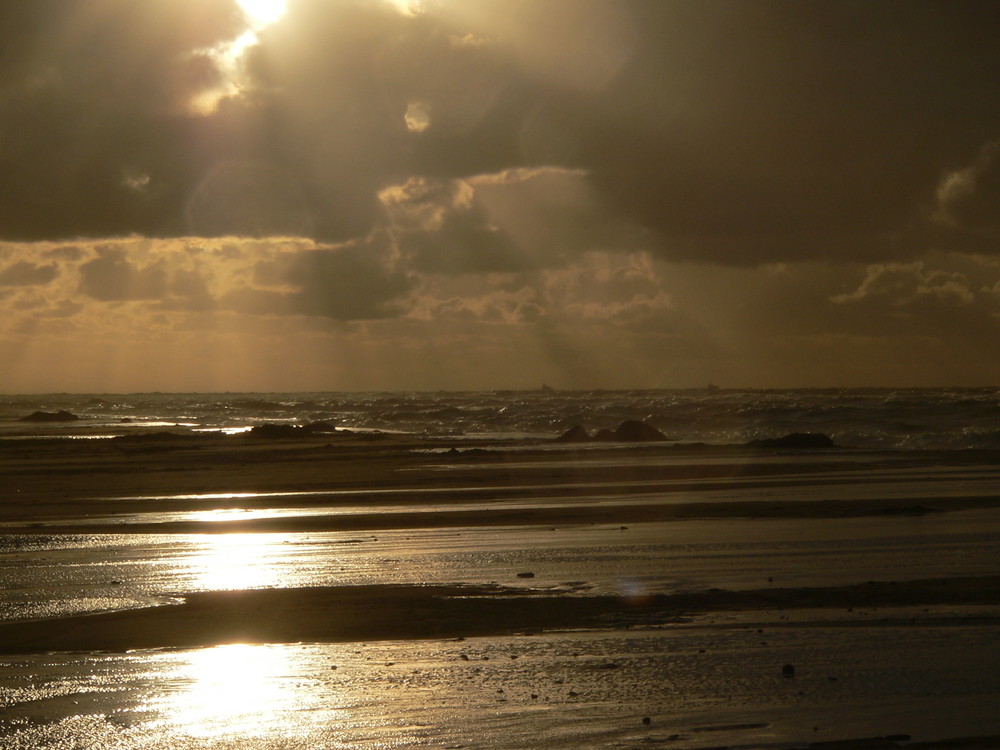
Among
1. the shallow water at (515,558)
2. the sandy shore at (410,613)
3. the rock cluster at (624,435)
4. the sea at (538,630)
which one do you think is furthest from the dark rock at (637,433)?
the sandy shore at (410,613)

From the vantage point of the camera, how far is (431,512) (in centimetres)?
2220

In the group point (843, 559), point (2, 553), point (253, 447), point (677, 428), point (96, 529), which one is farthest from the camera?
point (677, 428)

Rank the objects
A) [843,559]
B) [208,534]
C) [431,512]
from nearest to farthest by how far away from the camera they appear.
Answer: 1. [843,559]
2. [208,534]
3. [431,512]

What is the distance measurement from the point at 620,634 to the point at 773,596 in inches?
98.1

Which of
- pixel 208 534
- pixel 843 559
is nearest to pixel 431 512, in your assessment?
pixel 208 534

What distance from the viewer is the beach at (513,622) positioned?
7656 millimetres

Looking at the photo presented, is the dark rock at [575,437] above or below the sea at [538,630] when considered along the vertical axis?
above

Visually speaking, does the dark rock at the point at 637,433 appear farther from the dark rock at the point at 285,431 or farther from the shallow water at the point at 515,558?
the shallow water at the point at 515,558

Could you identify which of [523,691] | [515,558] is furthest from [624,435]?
[523,691]

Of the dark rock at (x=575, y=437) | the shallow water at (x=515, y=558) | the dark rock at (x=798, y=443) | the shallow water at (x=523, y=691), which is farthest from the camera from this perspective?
the dark rock at (x=575, y=437)

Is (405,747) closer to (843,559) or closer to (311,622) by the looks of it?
(311,622)

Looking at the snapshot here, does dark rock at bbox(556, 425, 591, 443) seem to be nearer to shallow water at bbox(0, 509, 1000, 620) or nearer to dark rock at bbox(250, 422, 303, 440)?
dark rock at bbox(250, 422, 303, 440)

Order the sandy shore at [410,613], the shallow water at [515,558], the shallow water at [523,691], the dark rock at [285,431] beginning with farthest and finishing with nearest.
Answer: the dark rock at [285,431] < the shallow water at [515,558] < the sandy shore at [410,613] < the shallow water at [523,691]

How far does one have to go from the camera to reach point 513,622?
1089cm
